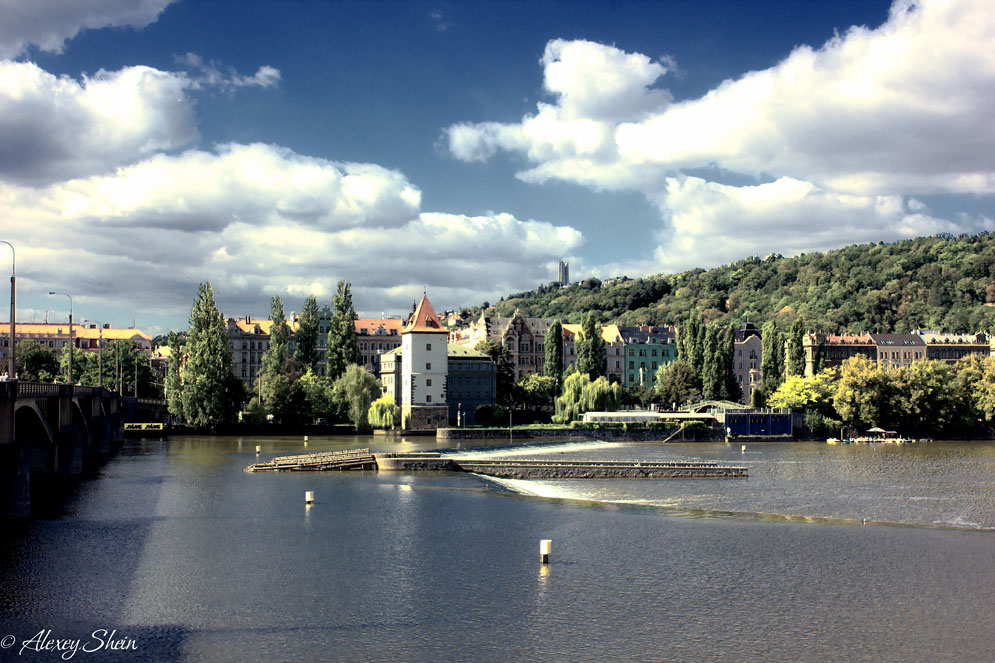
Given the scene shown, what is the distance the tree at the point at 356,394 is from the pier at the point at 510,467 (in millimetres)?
40748

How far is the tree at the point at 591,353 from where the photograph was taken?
125m

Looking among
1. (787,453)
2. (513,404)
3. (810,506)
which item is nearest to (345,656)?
(810,506)

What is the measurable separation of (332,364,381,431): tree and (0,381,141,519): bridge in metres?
25.7

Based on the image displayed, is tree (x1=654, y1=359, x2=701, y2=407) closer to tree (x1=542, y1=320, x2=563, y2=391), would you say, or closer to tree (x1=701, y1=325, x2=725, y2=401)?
tree (x1=701, y1=325, x2=725, y2=401)

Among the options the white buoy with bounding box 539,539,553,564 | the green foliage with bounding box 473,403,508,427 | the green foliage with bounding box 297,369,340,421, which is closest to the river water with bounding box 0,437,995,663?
the white buoy with bounding box 539,539,553,564

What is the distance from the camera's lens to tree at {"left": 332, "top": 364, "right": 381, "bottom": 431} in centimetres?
10881

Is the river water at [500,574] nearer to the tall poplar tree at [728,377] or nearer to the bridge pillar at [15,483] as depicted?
the bridge pillar at [15,483]

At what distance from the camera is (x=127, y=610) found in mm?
26688

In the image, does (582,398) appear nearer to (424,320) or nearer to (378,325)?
(424,320)

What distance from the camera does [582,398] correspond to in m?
118

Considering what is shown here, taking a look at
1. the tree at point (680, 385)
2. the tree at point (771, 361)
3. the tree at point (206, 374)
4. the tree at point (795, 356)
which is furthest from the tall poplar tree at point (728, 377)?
the tree at point (206, 374)

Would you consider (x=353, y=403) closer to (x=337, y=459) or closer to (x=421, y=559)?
(x=337, y=459)

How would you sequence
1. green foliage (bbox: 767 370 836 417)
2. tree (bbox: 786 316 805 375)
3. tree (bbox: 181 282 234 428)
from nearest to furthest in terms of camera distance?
tree (bbox: 181 282 234 428) < green foliage (bbox: 767 370 836 417) < tree (bbox: 786 316 805 375)

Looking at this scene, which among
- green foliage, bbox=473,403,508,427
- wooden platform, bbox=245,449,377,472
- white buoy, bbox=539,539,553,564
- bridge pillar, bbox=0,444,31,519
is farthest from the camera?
green foliage, bbox=473,403,508,427
